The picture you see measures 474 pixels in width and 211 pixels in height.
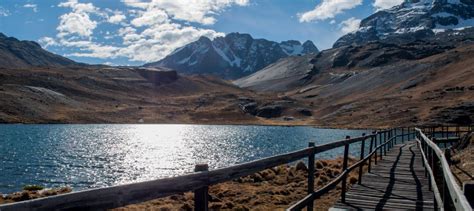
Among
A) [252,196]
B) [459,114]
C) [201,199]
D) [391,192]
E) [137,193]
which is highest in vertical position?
[459,114]

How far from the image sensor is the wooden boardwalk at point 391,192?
498 inches

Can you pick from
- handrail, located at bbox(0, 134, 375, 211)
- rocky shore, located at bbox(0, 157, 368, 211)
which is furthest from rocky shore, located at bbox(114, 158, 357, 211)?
handrail, located at bbox(0, 134, 375, 211)

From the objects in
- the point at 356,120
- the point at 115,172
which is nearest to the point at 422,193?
the point at 115,172

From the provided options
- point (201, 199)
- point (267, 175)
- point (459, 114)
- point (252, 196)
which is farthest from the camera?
point (459, 114)

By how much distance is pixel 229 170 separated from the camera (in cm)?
614

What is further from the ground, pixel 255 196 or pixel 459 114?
pixel 459 114

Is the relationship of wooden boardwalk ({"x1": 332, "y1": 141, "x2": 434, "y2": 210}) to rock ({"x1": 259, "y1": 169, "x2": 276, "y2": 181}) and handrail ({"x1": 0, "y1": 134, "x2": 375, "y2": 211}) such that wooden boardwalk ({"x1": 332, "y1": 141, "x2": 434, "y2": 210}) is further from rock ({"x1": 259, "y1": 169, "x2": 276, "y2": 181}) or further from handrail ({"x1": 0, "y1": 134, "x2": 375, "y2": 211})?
rock ({"x1": 259, "y1": 169, "x2": 276, "y2": 181})

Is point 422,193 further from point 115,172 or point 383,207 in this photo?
point 115,172

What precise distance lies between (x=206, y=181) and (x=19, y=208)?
8.31 ft

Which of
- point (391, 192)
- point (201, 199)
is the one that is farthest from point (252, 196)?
point (201, 199)

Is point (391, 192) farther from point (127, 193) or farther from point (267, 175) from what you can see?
point (267, 175)

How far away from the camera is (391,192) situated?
14.8 metres

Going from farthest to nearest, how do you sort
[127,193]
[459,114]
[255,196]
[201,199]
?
[459,114] → [255,196] → [201,199] → [127,193]

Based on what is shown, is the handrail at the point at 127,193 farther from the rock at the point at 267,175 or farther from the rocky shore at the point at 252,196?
the rock at the point at 267,175
